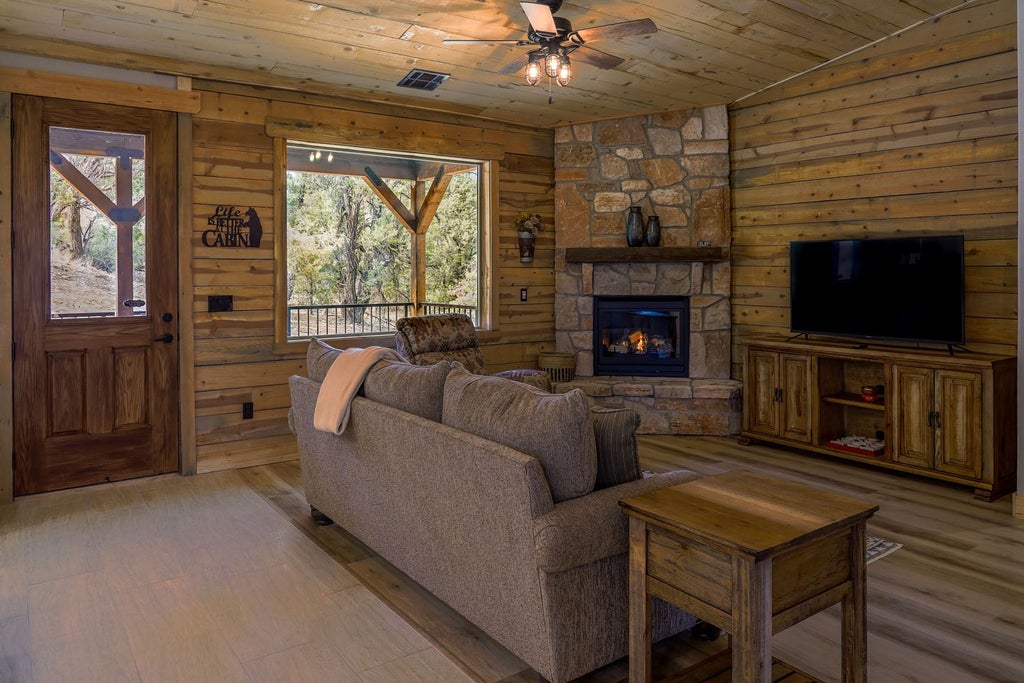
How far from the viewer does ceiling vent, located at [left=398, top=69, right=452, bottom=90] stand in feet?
16.4

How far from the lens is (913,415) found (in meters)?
4.54

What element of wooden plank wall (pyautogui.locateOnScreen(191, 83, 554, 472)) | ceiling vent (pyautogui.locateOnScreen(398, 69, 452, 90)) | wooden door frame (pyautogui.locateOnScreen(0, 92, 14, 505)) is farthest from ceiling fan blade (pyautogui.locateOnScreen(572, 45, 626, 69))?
wooden door frame (pyautogui.locateOnScreen(0, 92, 14, 505))

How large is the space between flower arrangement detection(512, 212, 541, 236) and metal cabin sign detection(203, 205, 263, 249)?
227 centimetres

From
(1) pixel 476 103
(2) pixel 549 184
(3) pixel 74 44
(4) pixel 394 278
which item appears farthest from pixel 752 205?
(3) pixel 74 44

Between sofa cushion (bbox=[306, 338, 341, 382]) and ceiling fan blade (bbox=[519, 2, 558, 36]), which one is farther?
sofa cushion (bbox=[306, 338, 341, 382])

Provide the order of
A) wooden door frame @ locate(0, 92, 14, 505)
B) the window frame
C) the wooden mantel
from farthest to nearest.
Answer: the wooden mantel, the window frame, wooden door frame @ locate(0, 92, 14, 505)

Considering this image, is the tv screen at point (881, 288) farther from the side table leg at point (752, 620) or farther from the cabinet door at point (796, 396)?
the side table leg at point (752, 620)

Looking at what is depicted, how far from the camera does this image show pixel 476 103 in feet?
19.0

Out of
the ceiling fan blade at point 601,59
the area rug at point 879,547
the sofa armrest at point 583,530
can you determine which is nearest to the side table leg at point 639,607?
the sofa armrest at point 583,530

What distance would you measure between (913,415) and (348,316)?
5474 millimetres

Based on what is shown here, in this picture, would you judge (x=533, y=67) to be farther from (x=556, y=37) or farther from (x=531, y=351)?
(x=531, y=351)

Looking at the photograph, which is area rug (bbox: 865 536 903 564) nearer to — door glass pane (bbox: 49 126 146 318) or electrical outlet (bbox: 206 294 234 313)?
electrical outlet (bbox: 206 294 234 313)

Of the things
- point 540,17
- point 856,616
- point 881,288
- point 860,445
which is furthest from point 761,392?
point 856,616

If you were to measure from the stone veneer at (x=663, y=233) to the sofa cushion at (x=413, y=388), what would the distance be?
8.82 feet
